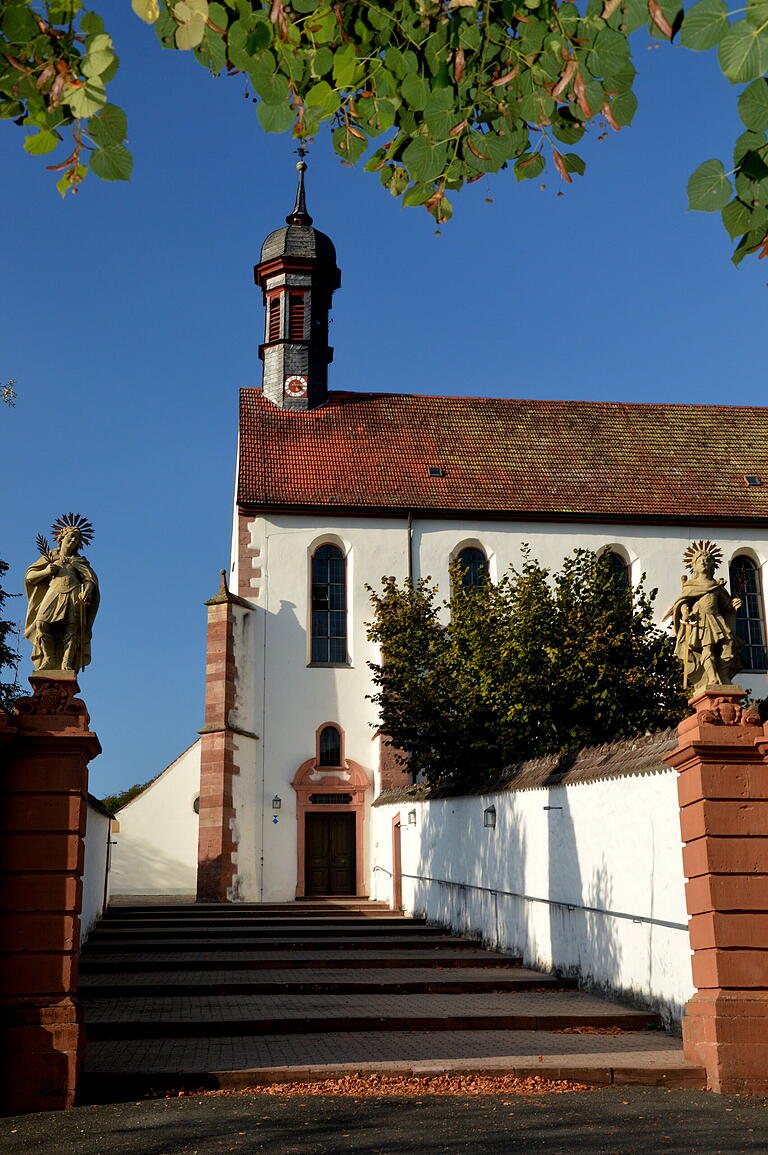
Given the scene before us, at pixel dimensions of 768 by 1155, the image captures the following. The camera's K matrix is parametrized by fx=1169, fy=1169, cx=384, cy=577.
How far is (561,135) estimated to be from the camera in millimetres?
4129

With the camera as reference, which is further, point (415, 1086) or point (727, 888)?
point (727, 888)

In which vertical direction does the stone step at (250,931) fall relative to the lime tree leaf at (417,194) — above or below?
below

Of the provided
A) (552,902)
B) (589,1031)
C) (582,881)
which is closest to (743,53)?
(589,1031)

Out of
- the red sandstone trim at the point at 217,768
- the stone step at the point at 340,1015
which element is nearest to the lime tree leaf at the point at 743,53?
the stone step at the point at 340,1015

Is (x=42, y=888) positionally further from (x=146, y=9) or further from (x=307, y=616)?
(x=307, y=616)

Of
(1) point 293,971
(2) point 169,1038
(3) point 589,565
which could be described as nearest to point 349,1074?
(2) point 169,1038

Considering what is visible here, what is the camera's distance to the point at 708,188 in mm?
3590

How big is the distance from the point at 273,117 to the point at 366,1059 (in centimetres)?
801

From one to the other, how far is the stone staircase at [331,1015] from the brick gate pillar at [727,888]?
37 cm

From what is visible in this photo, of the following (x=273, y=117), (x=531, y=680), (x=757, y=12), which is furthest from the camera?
(x=531, y=680)

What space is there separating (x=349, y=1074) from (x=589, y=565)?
519 inches

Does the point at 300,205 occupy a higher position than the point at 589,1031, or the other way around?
the point at 300,205

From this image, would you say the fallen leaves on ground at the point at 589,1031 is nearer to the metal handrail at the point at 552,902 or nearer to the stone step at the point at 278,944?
the metal handrail at the point at 552,902

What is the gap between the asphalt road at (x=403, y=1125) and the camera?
6906 millimetres
